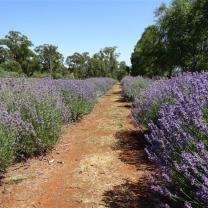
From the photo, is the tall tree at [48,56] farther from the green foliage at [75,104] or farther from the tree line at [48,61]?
the green foliage at [75,104]

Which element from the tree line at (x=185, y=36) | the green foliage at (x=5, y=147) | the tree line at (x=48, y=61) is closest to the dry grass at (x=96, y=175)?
the green foliage at (x=5, y=147)

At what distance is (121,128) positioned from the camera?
9.58m

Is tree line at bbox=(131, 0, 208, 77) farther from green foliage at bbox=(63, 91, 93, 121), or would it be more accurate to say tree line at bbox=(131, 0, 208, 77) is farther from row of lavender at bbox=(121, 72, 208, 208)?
row of lavender at bbox=(121, 72, 208, 208)

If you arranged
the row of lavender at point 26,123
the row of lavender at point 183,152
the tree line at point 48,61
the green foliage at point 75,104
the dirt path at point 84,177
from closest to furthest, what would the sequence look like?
the row of lavender at point 183,152, the dirt path at point 84,177, the row of lavender at point 26,123, the green foliage at point 75,104, the tree line at point 48,61

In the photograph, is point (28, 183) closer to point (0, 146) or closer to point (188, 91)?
point (0, 146)

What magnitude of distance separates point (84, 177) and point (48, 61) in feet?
219

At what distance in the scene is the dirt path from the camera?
4711 millimetres

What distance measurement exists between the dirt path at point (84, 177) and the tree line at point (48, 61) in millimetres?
46153

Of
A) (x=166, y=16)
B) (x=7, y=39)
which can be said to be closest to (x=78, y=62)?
(x=7, y=39)

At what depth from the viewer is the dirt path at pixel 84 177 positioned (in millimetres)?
4711

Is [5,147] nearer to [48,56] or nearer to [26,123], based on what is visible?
[26,123]

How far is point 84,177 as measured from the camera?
5.57 metres

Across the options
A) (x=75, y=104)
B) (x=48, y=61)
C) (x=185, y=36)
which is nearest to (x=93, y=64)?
(x=48, y=61)

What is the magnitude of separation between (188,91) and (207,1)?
51.2 feet
